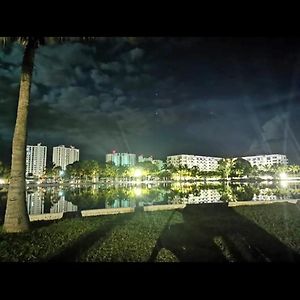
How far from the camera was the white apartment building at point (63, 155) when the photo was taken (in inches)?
2628

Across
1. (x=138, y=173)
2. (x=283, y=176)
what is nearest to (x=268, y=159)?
(x=283, y=176)

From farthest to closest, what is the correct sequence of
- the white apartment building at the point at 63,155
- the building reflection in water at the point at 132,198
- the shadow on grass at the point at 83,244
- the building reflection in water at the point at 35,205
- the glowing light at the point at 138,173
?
the glowing light at the point at 138,173 < the white apartment building at the point at 63,155 < the building reflection in water at the point at 132,198 < the building reflection in water at the point at 35,205 < the shadow on grass at the point at 83,244

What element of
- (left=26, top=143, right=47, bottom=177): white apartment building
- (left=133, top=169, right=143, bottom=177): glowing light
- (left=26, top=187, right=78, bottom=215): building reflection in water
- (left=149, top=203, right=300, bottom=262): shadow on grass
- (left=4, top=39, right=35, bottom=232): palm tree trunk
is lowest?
(left=149, top=203, right=300, bottom=262): shadow on grass

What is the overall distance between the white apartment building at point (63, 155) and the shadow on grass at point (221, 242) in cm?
6255

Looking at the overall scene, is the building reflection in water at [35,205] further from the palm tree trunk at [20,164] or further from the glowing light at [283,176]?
the glowing light at [283,176]

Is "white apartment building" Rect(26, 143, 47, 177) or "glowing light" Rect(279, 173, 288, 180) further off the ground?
"white apartment building" Rect(26, 143, 47, 177)

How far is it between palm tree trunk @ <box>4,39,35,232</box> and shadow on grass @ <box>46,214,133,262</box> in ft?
4.45

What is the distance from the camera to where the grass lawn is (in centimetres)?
391

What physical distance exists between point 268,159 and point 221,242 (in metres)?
74.1

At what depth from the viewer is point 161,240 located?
473 cm

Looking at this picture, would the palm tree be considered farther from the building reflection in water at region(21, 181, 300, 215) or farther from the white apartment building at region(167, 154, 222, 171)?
the white apartment building at region(167, 154, 222, 171)

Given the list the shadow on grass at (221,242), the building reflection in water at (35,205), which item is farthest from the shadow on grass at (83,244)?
the building reflection in water at (35,205)

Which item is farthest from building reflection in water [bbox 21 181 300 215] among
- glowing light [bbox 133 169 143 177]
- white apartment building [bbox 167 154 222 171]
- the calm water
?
white apartment building [bbox 167 154 222 171]

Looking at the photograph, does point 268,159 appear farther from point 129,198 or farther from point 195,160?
point 129,198
